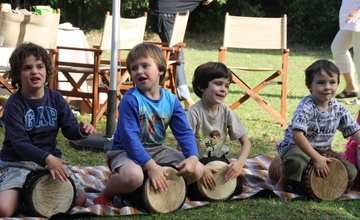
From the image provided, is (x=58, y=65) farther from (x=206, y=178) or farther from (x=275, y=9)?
(x=275, y=9)

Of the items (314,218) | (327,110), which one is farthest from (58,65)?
(314,218)

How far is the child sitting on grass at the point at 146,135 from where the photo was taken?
408 cm

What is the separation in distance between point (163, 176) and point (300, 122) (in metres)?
1.02

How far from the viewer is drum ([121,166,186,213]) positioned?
4.08 metres

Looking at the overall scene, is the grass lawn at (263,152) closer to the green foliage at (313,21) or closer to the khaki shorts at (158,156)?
the khaki shorts at (158,156)

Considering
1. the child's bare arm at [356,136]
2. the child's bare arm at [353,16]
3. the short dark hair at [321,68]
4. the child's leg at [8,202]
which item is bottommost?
the child's leg at [8,202]

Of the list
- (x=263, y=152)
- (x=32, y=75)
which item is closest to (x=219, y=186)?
(x=32, y=75)

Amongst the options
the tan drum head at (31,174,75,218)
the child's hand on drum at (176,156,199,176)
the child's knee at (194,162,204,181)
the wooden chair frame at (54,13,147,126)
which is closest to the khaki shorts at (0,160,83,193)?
the tan drum head at (31,174,75,218)

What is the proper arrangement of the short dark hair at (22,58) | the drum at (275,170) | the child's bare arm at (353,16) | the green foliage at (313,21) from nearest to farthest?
the short dark hair at (22,58)
the drum at (275,170)
the child's bare arm at (353,16)
the green foliage at (313,21)

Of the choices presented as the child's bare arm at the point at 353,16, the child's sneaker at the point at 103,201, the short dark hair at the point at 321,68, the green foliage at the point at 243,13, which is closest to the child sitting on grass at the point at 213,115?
the short dark hair at the point at 321,68

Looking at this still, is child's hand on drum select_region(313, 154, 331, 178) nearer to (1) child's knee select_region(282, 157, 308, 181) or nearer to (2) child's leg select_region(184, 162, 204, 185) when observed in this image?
(1) child's knee select_region(282, 157, 308, 181)

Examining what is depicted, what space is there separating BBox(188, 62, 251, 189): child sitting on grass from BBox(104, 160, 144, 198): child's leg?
71cm

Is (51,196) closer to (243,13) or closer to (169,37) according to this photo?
(169,37)

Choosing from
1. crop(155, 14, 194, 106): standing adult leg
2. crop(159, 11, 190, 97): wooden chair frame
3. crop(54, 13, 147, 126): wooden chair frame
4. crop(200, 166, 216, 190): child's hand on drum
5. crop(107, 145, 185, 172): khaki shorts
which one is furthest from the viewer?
crop(155, 14, 194, 106): standing adult leg
